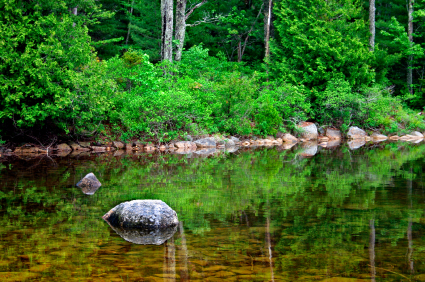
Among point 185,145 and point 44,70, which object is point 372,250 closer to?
point 44,70

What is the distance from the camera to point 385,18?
37281 millimetres

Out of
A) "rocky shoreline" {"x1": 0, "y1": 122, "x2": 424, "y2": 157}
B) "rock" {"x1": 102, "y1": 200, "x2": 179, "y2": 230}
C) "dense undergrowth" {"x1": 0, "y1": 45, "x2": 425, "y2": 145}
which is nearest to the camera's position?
"rock" {"x1": 102, "y1": 200, "x2": 179, "y2": 230}

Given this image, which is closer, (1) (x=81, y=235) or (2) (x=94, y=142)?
(1) (x=81, y=235)

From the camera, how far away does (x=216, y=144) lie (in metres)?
21.1

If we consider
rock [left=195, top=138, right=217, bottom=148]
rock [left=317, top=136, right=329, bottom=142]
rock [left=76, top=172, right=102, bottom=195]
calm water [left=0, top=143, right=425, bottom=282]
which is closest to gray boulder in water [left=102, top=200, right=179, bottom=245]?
calm water [left=0, top=143, right=425, bottom=282]

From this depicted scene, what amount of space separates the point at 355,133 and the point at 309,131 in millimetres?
2979

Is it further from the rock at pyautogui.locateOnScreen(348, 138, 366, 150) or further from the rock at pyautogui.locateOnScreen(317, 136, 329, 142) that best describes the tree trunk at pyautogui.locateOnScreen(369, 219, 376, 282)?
the rock at pyautogui.locateOnScreen(317, 136, 329, 142)

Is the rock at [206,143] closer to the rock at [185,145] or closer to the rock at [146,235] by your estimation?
the rock at [185,145]

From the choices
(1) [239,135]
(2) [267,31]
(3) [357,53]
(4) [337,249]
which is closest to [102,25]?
(2) [267,31]

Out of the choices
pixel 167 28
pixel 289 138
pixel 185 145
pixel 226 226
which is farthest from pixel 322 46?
pixel 226 226

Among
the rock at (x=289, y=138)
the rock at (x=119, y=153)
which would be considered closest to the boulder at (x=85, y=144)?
the rock at (x=119, y=153)

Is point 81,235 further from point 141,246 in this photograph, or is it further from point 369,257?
point 369,257

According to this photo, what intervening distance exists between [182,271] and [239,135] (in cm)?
1842

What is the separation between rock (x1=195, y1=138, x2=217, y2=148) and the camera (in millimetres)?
20781
